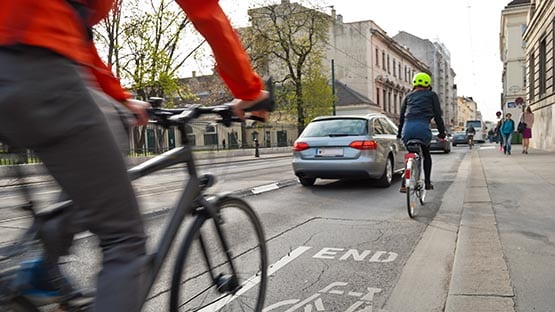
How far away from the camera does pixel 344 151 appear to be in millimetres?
9039

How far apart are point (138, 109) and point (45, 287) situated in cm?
84

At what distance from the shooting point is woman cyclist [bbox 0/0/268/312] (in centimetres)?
133

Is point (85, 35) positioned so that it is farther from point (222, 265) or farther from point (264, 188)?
point (264, 188)

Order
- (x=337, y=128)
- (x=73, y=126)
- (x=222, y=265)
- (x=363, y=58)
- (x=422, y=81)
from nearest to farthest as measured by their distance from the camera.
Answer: (x=73, y=126) → (x=222, y=265) → (x=422, y=81) → (x=337, y=128) → (x=363, y=58)

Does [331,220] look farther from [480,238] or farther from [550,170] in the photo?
[550,170]

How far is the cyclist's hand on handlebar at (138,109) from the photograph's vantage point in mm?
2070

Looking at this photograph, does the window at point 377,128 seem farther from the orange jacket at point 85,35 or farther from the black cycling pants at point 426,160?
the orange jacket at point 85,35

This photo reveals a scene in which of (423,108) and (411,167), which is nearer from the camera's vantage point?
(411,167)

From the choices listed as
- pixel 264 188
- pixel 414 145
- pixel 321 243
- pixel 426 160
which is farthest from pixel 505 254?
pixel 264 188

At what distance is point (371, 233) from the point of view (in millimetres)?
5289

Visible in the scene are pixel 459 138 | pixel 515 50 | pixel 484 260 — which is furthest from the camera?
pixel 515 50

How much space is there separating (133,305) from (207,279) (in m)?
0.79

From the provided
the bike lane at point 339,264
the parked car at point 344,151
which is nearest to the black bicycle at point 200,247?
the bike lane at point 339,264

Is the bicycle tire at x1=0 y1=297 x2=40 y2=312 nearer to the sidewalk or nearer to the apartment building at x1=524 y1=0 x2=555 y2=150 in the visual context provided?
the sidewalk
